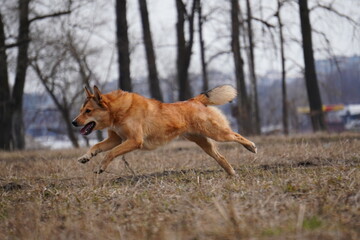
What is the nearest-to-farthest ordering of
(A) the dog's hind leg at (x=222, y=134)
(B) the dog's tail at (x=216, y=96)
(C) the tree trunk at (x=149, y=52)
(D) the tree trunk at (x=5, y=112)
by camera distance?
(A) the dog's hind leg at (x=222, y=134)
(B) the dog's tail at (x=216, y=96)
(C) the tree trunk at (x=149, y=52)
(D) the tree trunk at (x=5, y=112)

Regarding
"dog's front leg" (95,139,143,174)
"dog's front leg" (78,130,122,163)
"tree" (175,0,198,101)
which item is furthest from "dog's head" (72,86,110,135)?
"tree" (175,0,198,101)

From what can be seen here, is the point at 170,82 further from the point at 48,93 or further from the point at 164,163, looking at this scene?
the point at 164,163

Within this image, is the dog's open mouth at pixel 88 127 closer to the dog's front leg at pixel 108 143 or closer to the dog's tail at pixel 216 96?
the dog's front leg at pixel 108 143

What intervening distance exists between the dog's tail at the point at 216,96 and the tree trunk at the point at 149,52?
1254 cm

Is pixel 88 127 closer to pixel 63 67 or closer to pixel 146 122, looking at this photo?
pixel 146 122

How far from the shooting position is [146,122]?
836cm

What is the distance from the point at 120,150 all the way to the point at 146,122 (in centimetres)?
87

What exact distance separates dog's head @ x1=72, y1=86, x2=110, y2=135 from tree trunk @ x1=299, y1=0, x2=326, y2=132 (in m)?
14.1

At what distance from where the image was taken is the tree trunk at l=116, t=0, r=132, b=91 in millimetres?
19969

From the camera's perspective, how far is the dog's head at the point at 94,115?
8.16 m

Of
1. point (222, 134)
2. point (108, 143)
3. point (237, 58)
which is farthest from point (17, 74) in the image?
point (222, 134)

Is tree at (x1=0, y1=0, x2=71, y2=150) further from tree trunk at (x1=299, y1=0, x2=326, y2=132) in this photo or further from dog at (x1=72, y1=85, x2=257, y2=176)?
dog at (x1=72, y1=85, x2=257, y2=176)

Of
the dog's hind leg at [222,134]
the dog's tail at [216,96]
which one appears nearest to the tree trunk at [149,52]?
the dog's tail at [216,96]

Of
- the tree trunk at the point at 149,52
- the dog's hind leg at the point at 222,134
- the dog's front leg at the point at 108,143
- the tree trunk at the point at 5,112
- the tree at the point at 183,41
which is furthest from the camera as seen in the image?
the tree at the point at 183,41
